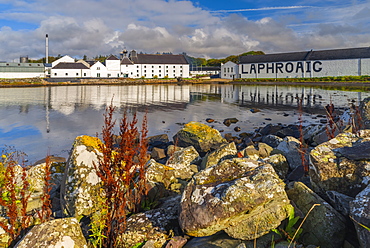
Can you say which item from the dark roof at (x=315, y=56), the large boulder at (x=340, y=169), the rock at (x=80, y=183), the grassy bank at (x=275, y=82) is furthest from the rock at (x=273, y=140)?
the dark roof at (x=315, y=56)

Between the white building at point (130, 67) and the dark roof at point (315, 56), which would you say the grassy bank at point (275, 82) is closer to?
the dark roof at point (315, 56)

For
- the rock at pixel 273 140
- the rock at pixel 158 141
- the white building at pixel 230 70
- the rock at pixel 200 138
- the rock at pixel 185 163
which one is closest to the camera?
the rock at pixel 185 163

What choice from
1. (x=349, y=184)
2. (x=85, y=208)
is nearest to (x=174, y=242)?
(x=85, y=208)

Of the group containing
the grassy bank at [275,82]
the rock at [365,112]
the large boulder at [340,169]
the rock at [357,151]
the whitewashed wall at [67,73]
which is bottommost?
the large boulder at [340,169]

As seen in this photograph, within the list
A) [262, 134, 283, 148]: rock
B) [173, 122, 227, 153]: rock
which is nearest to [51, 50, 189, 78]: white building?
[173, 122, 227, 153]: rock

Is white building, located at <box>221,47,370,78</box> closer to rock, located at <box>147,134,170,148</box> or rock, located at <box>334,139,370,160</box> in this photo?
rock, located at <box>147,134,170,148</box>

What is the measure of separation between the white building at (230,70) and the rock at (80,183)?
346 ft

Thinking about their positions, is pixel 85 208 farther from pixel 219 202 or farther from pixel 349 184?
pixel 349 184

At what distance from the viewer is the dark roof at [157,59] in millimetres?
118125

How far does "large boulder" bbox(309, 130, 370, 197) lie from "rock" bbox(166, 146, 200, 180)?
3.64m

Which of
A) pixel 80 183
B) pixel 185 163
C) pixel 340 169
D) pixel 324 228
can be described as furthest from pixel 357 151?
pixel 185 163

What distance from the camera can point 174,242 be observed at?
4.30 m

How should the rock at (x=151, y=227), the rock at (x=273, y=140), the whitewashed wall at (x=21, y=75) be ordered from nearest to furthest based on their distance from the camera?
the rock at (x=151, y=227) < the rock at (x=273, y=140) < the whitewashed wall at (x=21, y=75)

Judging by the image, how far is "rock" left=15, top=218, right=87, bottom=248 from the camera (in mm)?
3924
